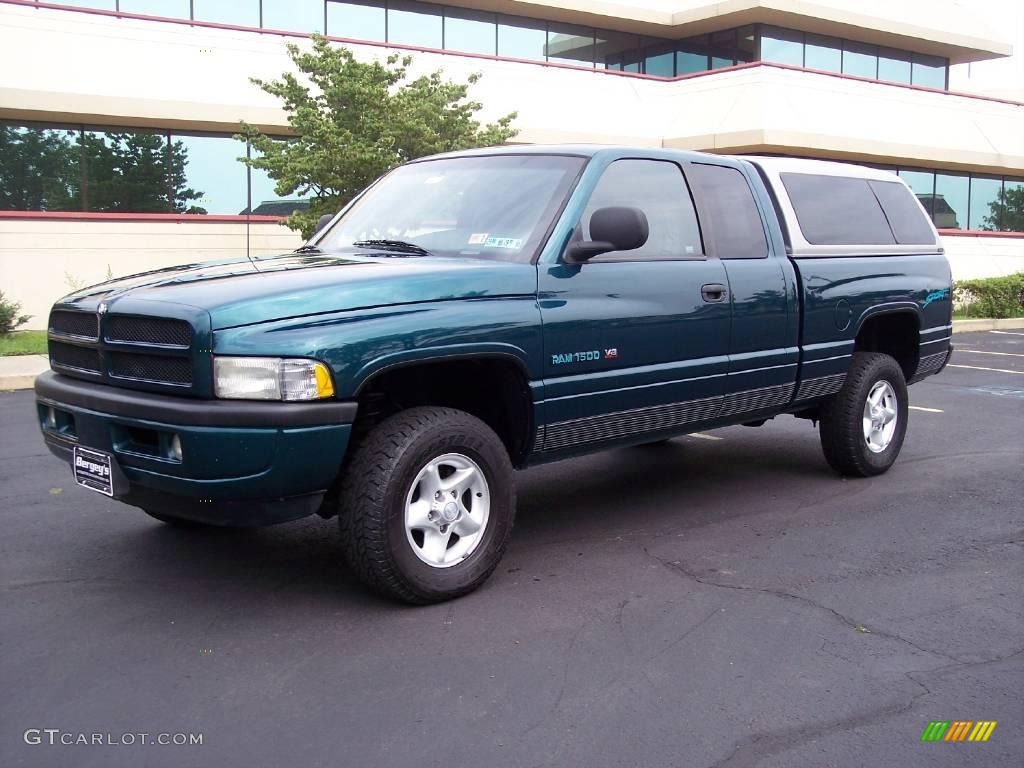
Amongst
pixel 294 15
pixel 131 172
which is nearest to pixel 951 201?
pixel 294 15

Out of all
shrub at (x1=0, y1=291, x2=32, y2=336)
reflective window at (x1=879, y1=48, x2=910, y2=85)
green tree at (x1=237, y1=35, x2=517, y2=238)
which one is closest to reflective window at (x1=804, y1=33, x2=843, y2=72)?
reflective window at (x1=879, y1=48, x2=910, y2=85)

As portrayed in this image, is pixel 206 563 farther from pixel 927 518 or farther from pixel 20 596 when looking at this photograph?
pixel 927 518

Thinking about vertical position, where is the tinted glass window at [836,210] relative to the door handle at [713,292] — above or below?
above

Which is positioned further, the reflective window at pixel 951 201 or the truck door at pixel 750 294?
the reflective window at pixel 951 201

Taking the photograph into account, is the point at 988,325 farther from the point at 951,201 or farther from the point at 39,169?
the point at 39,169

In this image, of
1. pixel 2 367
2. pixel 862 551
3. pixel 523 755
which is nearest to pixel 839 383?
pixel 862 551

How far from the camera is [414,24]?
2191 centimetres

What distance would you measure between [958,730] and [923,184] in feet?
82.0

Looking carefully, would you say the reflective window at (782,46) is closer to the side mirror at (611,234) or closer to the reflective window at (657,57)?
the reflective window at (657,57)

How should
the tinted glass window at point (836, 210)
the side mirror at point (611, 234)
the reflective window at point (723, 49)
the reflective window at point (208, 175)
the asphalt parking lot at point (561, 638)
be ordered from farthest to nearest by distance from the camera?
1. the reflective window at point (723, 49)
2. the reflective window at point (208, 175)
3. the tinted glass window at point (836, 210)
4. the side mirror at point (611, 234)
5. the asphalt parking lot at point (561, 638)

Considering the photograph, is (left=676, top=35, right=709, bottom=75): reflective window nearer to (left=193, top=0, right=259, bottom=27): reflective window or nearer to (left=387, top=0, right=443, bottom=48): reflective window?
(left=387, top=0, right=443, bottom=48): reflective window

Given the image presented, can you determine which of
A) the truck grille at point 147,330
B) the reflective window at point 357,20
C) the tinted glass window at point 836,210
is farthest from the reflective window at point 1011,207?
the truck grille at point 147,330

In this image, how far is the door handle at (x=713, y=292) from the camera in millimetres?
5398

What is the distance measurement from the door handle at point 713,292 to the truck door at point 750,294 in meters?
0.07
